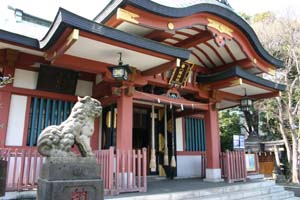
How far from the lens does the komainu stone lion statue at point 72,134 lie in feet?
13.5

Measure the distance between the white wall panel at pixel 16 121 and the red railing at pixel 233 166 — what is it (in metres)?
6.24

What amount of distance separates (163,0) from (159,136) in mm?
5155

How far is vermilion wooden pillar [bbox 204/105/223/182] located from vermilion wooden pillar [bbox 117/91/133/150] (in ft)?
11.6

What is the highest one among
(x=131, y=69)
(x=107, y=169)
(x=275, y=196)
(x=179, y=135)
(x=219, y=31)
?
(x=219, y=31)

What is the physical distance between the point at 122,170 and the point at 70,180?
2.02 meters

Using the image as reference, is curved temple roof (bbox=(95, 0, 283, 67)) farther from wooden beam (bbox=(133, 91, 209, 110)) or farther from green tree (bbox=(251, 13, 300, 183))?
green tree (bbox=(251, 13, 300, 183))

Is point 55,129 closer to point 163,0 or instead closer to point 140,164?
point 140,164

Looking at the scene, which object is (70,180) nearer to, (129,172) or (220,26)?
(129,172)

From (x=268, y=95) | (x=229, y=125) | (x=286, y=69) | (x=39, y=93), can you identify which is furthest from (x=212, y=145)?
(x=229, y=125)

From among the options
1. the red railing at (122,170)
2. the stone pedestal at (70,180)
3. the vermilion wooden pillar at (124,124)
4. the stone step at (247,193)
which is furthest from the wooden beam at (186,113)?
the stone pedestal at (70,180)

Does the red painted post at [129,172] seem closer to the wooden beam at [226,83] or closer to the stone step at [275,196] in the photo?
the stone step at [275,196]

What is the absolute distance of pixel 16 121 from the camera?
6590 millimetres

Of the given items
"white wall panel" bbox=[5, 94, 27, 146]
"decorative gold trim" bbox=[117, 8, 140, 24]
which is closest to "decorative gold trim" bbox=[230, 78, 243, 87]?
"decorative gold trim" bbox=[117, 8, 140, 24]

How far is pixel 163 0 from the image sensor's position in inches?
285
